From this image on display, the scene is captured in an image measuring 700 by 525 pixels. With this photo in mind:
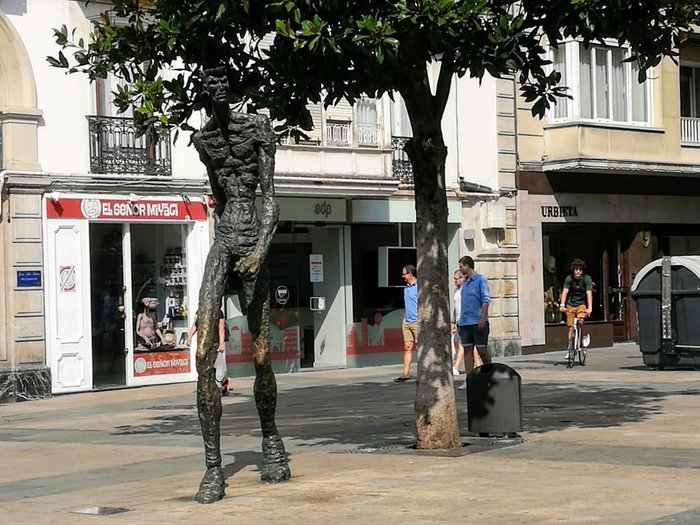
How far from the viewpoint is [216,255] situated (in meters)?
10.2

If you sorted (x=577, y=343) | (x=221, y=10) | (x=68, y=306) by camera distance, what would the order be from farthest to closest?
1. (x=577, y=343)
2. (x=68, y=306)
3. (x=221, y=10)

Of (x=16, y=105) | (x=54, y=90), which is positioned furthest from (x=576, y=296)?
(x=16, y=105)

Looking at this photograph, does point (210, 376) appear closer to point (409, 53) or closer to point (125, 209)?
point (409, 53)

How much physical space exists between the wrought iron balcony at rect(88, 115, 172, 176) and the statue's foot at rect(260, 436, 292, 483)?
1305cm

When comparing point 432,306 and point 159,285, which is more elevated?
point 159,285

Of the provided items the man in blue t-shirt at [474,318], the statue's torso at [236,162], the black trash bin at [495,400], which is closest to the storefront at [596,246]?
the man in blue t-shirt at [474,318]

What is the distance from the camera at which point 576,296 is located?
80.7 feet

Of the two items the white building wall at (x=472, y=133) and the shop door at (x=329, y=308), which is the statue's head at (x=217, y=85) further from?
the white building wall at (x=472, y=133)

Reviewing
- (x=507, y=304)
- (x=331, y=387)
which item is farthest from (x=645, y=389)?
(x=507, y=304)

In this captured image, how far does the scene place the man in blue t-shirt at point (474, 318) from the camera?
18.7m

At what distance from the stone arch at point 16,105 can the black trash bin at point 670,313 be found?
9862mm

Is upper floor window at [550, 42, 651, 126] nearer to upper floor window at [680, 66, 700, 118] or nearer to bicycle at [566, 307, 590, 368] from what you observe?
upper floor window at [680, 66, 700, 118]

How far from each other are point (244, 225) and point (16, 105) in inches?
503

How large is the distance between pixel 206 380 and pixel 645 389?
31.9 feet
